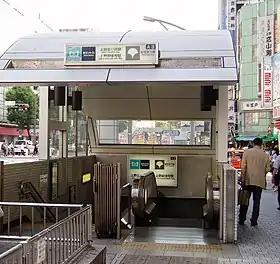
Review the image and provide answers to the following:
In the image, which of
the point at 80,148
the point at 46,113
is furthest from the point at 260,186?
the point at 80,148

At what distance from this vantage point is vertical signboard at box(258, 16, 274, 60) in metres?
40.1

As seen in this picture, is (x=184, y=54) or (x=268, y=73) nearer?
(x=184, y=54)

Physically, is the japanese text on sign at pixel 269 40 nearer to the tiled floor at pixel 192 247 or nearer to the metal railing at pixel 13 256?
the tiled floor at pixel 192 247

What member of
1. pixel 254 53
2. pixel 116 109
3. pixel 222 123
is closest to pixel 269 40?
pixel 254 53

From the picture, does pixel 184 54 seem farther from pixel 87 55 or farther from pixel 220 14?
pixel 220 14

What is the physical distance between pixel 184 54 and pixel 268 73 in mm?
24834

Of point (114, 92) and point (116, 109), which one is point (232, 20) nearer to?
point (116, 109)

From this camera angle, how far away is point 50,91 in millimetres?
11211

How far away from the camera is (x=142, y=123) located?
599 inches

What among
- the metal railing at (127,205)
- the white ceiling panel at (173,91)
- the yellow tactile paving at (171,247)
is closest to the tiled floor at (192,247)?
the yellow tactile paving at (171,247)

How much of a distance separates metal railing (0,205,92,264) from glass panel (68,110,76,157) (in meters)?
7.25

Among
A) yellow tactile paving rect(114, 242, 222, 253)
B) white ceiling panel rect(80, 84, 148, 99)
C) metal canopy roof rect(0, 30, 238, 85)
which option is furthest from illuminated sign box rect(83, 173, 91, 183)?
yellow tactile paving rect(114, 242, 222, 253)

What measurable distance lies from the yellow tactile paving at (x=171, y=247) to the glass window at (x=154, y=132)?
21.5 ft

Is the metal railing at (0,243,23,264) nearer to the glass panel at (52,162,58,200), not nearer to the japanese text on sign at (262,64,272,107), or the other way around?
the glass panel at (52,162,58,200)
